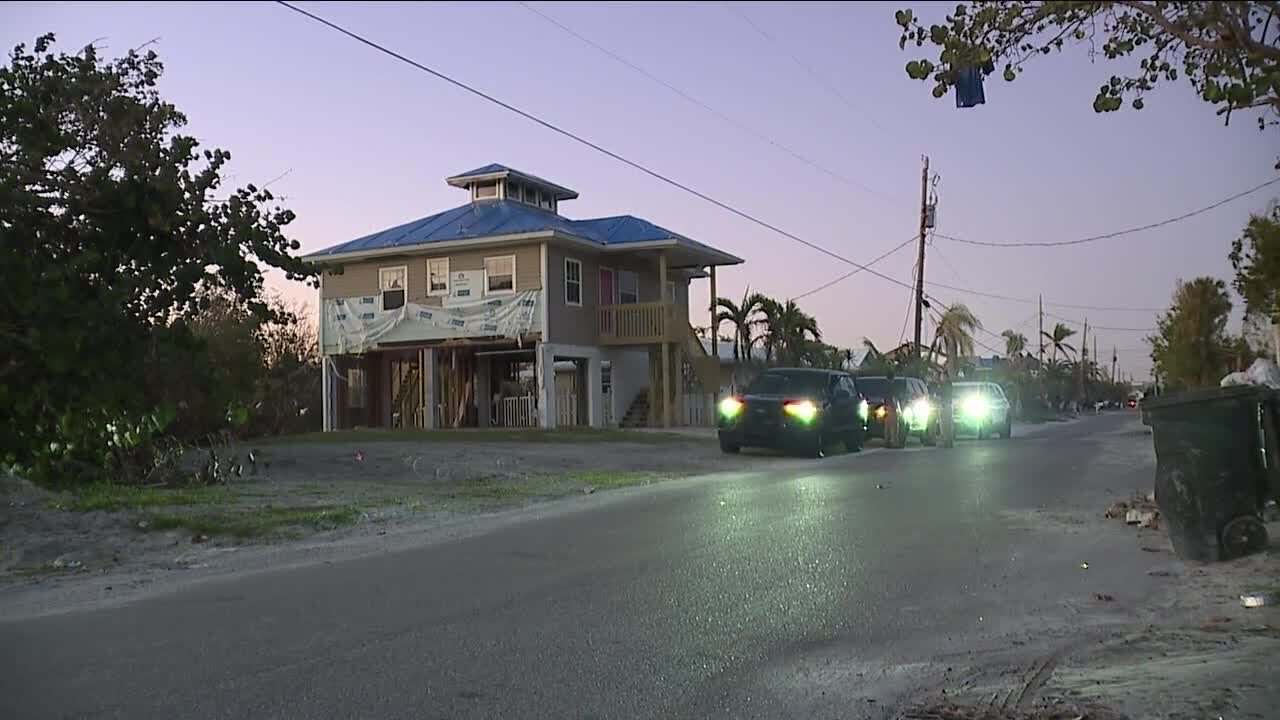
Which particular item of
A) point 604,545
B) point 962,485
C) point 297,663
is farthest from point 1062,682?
point 962,485

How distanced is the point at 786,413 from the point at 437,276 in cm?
1389

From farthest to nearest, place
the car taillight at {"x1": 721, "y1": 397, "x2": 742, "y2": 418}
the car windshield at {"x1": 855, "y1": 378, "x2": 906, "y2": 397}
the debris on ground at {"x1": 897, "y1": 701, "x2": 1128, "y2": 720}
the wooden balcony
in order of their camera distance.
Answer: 1. the wooden balcony
2. the car windshield at {"x1": 855, "y1": 378, "x2": 906, "y2": 397}
3. the car taillight at {"x1": 721, "y1": 397, "x2": 742, "y2": 418}
4. the debris on ground at {"x1": 897, "y1": 701, "x2": 1128, "y2": 720}

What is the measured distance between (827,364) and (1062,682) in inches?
1720

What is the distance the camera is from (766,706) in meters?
5.43

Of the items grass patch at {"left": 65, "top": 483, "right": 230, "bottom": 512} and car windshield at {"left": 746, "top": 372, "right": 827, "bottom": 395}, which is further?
car windshield at {"left": 746, "top": 372, "right": 827, "bottom": 395}

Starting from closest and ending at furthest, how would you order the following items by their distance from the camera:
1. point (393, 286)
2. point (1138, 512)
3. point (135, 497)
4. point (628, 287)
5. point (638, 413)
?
point (1138, 512), point (135, 497), point (393, 286), point (638, 413), point (628, 287)

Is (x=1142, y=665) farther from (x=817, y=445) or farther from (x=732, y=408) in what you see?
(x=732, y=408)

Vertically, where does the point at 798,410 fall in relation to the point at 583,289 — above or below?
below

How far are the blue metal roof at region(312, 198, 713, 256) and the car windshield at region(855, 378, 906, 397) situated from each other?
23.2 feet

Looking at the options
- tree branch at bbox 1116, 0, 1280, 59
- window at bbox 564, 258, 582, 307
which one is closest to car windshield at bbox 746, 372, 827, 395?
window at bbox 564, 258, 582, 307

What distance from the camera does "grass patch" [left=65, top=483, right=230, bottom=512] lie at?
1241cm

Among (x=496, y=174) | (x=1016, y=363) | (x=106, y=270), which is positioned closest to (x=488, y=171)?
(x=496, y=174)

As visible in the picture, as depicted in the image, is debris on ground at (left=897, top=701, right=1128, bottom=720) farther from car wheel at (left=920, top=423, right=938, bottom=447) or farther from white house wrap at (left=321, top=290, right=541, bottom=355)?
white house wrap at (left=321, top=290, right=541, bottom=355)

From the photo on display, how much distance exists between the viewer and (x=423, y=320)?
32.9 m
